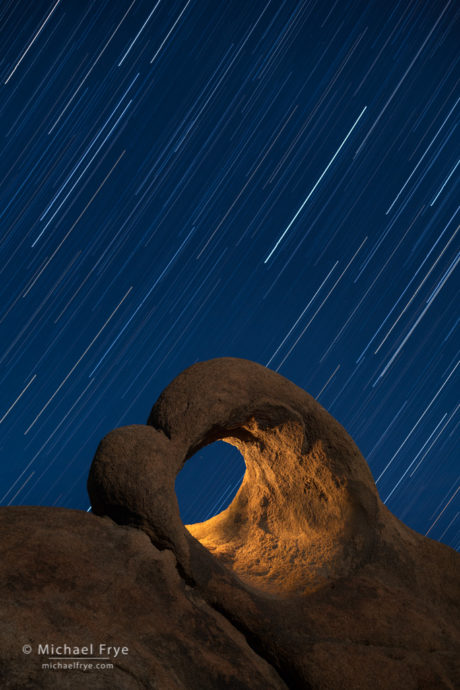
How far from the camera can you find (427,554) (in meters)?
5.29

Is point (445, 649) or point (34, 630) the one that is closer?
point (34, 630)

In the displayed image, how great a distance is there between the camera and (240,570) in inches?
202

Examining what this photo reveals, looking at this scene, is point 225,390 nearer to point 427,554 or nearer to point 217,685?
point 217,685

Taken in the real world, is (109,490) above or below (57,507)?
above

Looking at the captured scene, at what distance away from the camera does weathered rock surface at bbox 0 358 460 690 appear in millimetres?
3135

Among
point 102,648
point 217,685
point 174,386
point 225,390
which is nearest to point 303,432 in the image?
point 225,390

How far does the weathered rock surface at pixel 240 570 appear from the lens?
123 inches

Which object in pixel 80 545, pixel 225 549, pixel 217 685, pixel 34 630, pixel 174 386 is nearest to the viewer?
pixel 34 630

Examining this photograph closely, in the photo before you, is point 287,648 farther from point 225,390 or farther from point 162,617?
point 225,390

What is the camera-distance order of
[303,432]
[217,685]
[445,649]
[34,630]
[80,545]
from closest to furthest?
[34,630]
[217,685]
[80,545]
[445,649]
[303,432]

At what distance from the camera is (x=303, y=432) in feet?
17.0

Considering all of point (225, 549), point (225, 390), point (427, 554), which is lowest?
point (225, 549)

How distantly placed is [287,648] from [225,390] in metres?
2.00

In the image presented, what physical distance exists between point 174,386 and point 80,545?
1.56 meters
